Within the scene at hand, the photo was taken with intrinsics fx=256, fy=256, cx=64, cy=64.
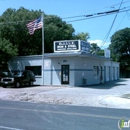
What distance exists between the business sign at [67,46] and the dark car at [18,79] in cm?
446

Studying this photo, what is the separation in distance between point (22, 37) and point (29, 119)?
31.4m

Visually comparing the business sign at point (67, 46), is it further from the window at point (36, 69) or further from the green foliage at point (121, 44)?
the green foliage at point (121, 44)

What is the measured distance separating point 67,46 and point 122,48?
141 feet

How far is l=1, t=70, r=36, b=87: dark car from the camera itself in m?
26.2

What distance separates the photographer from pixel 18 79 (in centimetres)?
2678

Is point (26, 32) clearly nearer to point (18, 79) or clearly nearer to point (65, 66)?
point (65, 66)

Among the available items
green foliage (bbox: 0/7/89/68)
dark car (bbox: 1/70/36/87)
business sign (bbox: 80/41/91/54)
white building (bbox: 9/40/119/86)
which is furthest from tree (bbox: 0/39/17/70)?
business sign (bbox: 80/41/91/54)

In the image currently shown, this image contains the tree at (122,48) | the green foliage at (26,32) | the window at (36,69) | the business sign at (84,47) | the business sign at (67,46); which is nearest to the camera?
the business sign at (67,46)

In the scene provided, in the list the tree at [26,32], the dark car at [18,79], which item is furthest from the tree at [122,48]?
the dark car at [18,79]

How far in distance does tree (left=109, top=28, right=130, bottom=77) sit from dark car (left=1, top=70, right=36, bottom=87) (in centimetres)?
4444

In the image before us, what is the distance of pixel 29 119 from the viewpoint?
9609mm

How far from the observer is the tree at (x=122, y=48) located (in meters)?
69.1

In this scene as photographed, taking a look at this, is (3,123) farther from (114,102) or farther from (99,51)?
(99,51)

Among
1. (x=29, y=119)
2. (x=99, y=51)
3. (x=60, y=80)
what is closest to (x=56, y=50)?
(x=60, y=80)
